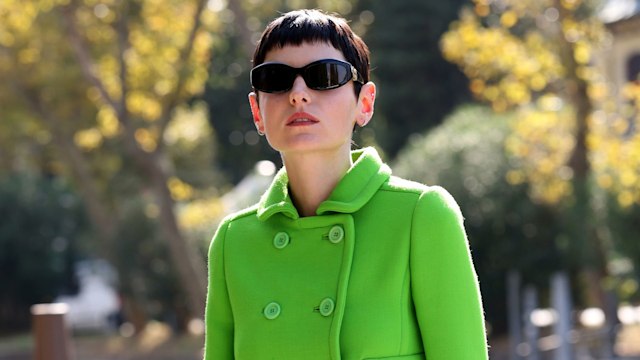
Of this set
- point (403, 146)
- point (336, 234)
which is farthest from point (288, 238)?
point (403, 146)

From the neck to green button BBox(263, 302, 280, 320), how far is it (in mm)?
263

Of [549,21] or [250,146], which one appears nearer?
[549,21]

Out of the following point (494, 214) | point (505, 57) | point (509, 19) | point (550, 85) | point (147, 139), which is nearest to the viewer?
point (509, 19)

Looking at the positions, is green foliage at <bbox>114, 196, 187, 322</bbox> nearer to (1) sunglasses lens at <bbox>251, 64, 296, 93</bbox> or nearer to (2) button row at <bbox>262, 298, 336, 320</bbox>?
(1) sunglasses lens at <bbox>251, 64, 296, 93</bbox>

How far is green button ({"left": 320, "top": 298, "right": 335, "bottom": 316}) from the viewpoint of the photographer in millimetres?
2945

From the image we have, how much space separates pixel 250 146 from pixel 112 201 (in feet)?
45.6

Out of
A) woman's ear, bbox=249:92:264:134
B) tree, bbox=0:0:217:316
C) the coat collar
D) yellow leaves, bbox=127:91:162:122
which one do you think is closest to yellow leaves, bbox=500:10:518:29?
tree, bbox=0:0:217:316

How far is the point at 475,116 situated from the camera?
95.1ft

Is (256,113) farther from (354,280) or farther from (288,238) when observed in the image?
(354,280)

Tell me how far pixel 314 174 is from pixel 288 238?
158mm

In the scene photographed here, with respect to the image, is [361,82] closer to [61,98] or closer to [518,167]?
[518,167]

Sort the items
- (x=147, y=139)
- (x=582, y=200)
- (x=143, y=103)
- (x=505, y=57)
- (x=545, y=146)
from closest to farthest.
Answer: (x=505, y=57) → (x=545, y=146) → (x=582, y=200) → (x=143, y=103) → (x=147, y=139)

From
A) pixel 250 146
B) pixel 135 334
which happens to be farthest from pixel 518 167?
pixel 250 146

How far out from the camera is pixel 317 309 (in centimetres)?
298
